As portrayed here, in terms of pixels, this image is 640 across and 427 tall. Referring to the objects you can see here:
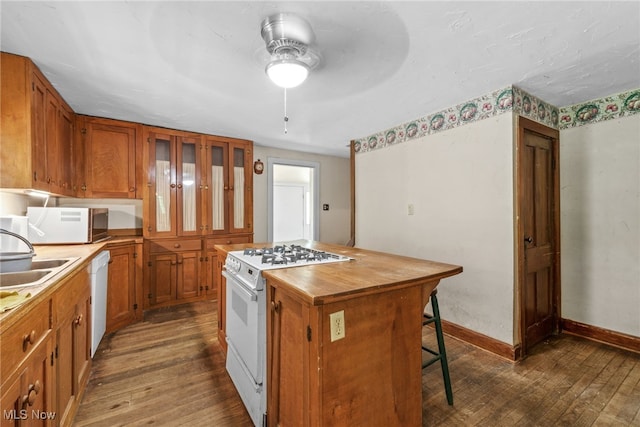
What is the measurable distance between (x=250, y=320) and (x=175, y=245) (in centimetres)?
221

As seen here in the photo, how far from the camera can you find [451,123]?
2615mm

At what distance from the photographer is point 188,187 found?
11.2 feet

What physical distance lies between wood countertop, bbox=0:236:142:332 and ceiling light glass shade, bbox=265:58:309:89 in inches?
59.6

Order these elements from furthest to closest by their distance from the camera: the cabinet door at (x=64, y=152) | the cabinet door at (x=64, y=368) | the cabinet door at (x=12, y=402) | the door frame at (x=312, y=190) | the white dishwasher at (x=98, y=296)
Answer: the door frame at (x=312, y=190) < the cabinet door at (x=64, y=152) < the white dishwasher at (x=98, y=296) < the cabinet door at (x=64, y=368) < the cabinet door at (x=12, y=402)

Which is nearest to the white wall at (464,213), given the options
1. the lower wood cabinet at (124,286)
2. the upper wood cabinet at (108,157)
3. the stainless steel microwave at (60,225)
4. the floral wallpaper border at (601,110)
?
the floral wallpaper border at (601,110)

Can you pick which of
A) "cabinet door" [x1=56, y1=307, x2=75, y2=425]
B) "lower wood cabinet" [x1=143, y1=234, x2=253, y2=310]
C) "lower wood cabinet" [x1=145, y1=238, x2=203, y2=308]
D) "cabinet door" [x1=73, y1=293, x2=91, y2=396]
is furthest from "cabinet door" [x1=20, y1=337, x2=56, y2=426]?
"lower wood cabinet" [x1=145, y1=238, x2=203, y2=308]

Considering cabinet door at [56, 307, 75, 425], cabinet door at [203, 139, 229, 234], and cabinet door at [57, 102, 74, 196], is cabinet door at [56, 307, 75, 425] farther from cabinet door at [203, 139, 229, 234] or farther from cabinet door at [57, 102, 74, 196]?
cabinet door at [203, 139, 229, 234]

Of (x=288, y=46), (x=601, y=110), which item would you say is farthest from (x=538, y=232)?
(x=288, y=46)

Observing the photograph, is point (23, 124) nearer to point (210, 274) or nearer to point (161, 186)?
point (161, 186)

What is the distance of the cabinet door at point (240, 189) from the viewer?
3.70 meters

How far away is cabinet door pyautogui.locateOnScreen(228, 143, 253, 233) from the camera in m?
3.70

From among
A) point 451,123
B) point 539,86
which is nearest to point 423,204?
point 451,123

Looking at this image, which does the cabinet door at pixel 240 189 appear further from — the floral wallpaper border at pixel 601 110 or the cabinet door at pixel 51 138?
the floral wallpaper border at pixel 601 110

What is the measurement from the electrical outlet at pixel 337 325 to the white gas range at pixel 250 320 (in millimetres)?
495
